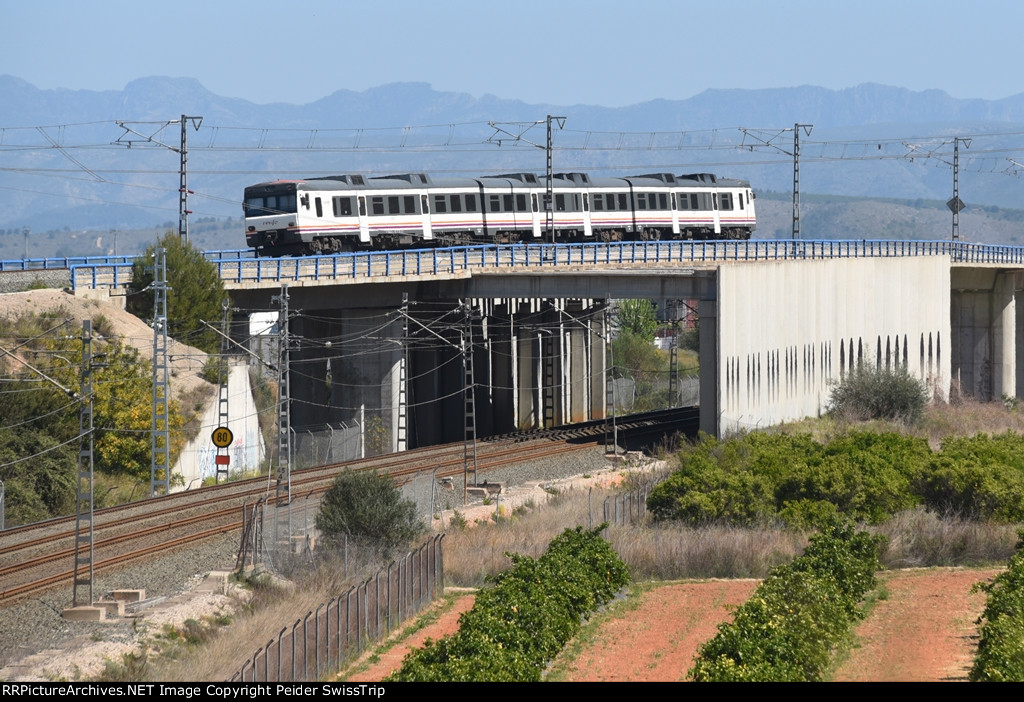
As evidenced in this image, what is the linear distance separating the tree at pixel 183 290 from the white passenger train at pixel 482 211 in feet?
32.4

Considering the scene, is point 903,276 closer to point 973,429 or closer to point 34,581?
point 973,429

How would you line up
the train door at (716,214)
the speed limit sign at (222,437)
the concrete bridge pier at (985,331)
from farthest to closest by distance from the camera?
the concrete bridge pier at (985,331) < the train door at (716,214) < the speed limit sign at (222,437)

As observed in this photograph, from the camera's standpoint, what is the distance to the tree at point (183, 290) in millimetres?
44594

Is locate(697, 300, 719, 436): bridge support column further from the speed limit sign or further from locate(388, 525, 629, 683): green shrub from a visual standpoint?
locate(388, 525, 629, 683): green shrub

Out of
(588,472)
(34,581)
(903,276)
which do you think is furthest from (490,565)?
(903,276)

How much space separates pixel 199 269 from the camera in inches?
1762

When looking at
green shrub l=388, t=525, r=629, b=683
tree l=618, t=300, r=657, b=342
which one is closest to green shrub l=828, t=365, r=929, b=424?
green shrub l=388, t=525, r=629, b=683

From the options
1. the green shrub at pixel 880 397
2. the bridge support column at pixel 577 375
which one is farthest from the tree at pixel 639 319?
the green shrub at pixel 880 397

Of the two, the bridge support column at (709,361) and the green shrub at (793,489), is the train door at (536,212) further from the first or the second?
the green shrub at (793,489)

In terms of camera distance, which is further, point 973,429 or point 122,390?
point 973,429

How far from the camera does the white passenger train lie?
183 ft

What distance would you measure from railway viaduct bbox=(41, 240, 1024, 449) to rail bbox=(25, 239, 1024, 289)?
71 mm
